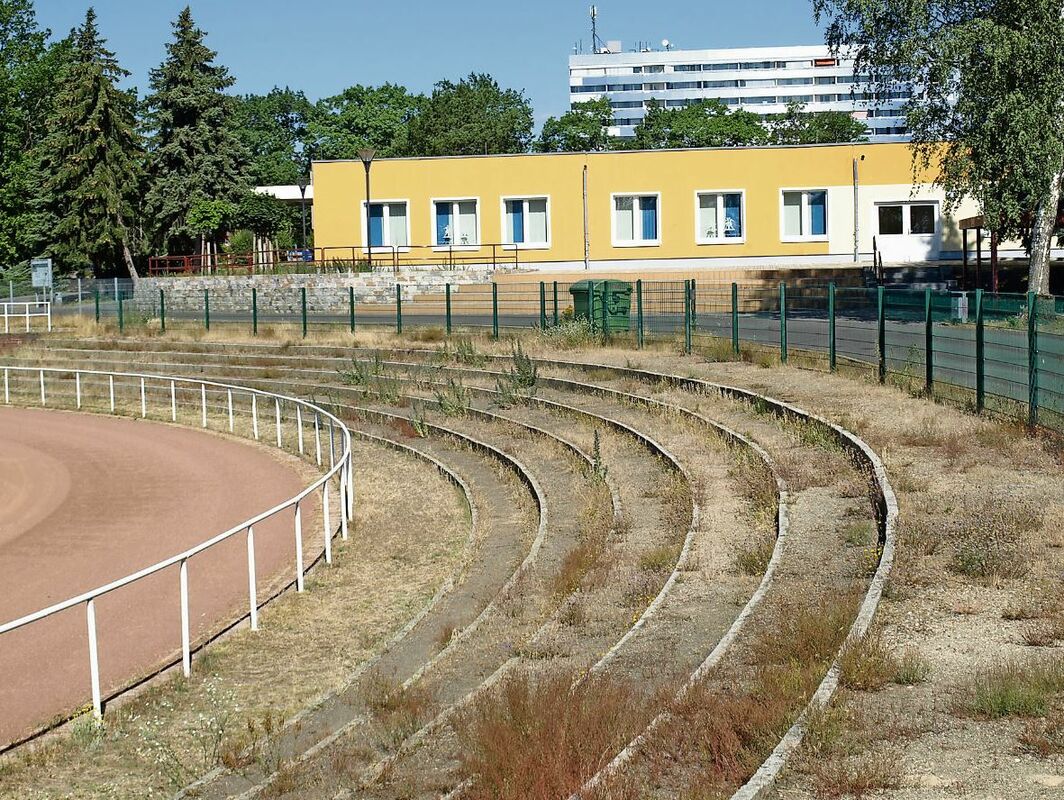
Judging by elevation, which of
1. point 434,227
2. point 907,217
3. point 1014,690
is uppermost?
point 434,227

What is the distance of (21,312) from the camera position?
48.1 m

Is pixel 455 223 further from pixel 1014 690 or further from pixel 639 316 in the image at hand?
pixel 1014 690

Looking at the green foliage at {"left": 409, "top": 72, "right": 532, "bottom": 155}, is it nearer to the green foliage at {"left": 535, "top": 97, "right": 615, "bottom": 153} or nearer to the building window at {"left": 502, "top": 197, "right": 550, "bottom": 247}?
the green foliage at {"left": 535, "top": 97, "right": 615, "bottom": 153}

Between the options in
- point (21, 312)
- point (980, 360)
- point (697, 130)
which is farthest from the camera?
point (697, 130)

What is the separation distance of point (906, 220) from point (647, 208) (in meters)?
10.4

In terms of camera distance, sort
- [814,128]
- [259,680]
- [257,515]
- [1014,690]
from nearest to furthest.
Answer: [1014,690] → [259,680] → [257,515] → [814,128]

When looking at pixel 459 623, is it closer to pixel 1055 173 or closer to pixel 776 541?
pixel 776 541

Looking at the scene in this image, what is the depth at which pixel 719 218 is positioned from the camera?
53.9m

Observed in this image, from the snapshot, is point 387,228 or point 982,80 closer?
point 982,80

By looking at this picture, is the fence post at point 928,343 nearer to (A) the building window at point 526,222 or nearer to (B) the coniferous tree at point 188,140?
(A) the building window at point 526,222

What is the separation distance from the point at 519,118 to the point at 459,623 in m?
122

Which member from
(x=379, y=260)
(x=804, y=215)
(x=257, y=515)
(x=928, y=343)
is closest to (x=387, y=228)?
(x=379, y=260)

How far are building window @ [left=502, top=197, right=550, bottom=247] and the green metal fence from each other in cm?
920

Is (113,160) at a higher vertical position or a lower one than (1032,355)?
higher
